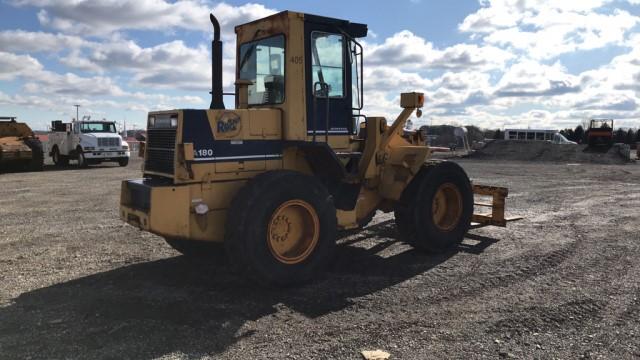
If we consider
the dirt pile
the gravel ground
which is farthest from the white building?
the gravel ground

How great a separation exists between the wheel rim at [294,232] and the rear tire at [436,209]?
1.95 meters

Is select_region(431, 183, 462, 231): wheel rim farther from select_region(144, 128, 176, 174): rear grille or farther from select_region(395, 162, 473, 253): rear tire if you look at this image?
select_region(144, 128, 176, 174): rear grille

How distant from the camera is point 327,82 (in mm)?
6922

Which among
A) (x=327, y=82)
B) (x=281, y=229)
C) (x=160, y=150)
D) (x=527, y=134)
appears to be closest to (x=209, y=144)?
(x=160, y=150)

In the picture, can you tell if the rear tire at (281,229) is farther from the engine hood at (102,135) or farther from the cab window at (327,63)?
the engine hood at (102,135)

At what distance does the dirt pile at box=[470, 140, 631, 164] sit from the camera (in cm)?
3216

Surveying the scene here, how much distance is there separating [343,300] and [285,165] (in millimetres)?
1924

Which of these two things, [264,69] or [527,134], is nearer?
[264,69]

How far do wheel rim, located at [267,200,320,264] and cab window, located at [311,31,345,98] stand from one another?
1.57 m

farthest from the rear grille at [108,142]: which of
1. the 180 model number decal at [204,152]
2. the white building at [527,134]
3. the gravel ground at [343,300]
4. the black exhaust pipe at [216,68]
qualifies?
the white building at [527,134]

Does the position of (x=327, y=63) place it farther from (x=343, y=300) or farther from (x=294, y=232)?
(x=343, y=300)

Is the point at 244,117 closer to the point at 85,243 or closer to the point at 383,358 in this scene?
the point at 383,358

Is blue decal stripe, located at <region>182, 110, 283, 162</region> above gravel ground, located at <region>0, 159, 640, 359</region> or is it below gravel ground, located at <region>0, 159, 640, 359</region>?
above

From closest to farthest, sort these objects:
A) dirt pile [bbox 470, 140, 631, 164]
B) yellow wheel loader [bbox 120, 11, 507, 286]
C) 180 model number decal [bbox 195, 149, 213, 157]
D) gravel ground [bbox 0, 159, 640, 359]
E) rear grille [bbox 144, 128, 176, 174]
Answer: gravel ground [bbox 0, 159, 640, 359] < yellow wheel loader [bbox 120, 11, 507, 286] < 180 model number decal [bbox 195, 149, 213, 157] < rear grille [bbox 144, 128, 176, 174] < dirt pile [bbox 470, 140, 631, 164]
